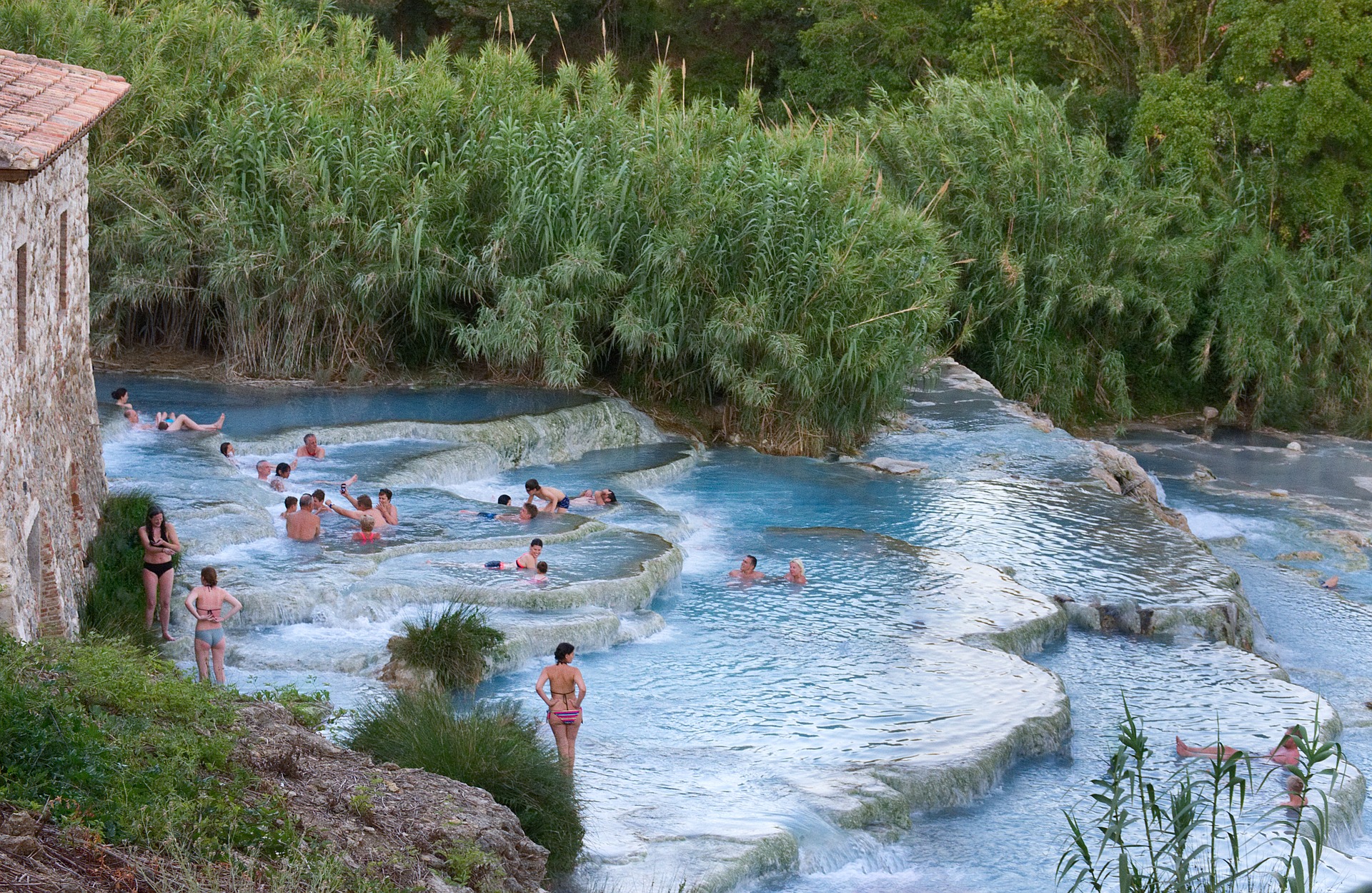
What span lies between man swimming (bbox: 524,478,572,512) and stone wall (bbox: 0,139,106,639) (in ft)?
13.5

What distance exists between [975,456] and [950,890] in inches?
418

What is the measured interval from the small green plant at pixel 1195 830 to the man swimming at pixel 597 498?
6065mm

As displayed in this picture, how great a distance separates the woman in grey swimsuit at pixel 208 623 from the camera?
33.5 feet

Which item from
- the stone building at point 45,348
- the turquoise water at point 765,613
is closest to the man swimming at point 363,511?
the turquoise water at point 765,613

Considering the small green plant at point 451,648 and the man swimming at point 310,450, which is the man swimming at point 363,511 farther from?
the small green plant at point 451,648

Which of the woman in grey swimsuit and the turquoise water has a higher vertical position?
the woman in grey swimsuit

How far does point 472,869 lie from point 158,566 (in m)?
5.41

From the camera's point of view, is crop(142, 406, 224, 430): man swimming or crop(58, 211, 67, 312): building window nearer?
crop(58, 211, 67, 312): building window

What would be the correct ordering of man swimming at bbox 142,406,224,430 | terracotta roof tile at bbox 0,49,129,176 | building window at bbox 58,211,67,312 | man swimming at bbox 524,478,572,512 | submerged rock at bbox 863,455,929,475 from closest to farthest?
terracotta roof tile at bbox 0,49,129,176 < building window at bbox 58,211,67,312 < man swimming at bbox 524,478,572,512 < man swimming at bbox 142,406,224,430 < submerged rock at bbox 863,455,929,475

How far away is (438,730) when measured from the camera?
828cm

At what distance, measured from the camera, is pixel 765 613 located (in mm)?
12758

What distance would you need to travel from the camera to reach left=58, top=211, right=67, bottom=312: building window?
35.6 ft

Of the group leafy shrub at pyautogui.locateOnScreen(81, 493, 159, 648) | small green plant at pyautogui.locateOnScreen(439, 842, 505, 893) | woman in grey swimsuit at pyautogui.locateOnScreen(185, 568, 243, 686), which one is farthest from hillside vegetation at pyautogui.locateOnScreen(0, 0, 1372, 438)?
small green plant at pyautogui.locateOnScreen(439, 842, 505, 893)

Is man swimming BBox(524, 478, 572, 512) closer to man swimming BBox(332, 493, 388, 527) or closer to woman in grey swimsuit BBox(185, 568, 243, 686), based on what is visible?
man swimming BBox(332, 493, 388, 527)
